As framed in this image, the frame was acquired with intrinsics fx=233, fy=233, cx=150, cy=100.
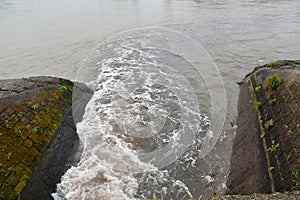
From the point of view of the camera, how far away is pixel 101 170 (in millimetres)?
7105

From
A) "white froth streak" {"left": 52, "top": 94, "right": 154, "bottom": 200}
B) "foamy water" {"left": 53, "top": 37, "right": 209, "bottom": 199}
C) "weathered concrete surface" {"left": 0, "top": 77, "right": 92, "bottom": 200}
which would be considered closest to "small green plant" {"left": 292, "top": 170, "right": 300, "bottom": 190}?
"foamy water" {"left": 53, "top": 37, "right": 209, "bottom": 199}

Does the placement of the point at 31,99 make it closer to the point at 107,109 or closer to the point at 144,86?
the point at 107,109

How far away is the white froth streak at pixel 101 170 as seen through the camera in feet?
20.8

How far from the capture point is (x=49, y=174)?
6230 millimetres

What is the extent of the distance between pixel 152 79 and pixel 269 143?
7.93m

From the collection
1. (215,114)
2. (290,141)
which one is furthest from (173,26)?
(290,141)

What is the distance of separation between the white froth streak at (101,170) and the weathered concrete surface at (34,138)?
35cm

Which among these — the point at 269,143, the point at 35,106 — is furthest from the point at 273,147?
the point at 35,106

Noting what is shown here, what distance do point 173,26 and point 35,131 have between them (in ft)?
71.1

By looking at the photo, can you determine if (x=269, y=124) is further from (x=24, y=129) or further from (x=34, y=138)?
(x=24, y=129)

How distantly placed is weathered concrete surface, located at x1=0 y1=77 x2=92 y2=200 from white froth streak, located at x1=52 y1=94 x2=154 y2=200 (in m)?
0.35

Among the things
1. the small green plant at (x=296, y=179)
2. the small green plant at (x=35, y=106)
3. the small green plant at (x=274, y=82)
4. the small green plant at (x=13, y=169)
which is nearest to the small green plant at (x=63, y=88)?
Result: the small green plant at (x=35, y=106)

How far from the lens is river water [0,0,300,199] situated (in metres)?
7.02

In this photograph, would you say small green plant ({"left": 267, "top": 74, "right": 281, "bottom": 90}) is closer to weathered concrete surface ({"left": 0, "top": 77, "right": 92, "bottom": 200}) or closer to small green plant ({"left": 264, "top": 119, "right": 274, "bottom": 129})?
small green plant ({"left": 264, "top": 119, "right": 274, "bottom": 129})
